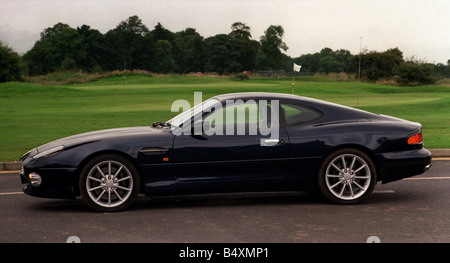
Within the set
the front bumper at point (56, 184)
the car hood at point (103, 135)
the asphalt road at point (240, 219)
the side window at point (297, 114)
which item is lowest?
the asphalt road at point (240, 219)

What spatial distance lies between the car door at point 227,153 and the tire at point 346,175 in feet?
1.74

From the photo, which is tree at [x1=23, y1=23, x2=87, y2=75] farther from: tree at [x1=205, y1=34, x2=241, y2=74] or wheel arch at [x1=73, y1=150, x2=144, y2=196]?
wheel arch at [x1=73, y1=150, x2=144, y2=196]

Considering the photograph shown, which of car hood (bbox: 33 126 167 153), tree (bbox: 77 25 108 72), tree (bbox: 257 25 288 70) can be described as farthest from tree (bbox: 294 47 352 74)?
car hood (bbox: 33 126 167 153)

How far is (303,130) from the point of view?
6988 mm

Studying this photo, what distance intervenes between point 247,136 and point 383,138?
65.3 inches

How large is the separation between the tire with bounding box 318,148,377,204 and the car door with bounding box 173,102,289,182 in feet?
1.74

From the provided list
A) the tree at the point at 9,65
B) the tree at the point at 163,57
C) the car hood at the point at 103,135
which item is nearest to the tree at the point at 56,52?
the tree at the point at 163,57

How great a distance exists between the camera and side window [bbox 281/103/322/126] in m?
7.07

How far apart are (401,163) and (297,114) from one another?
4.56 feet

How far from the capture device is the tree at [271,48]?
12606 centimetres

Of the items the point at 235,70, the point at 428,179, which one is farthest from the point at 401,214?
the point at 235,70

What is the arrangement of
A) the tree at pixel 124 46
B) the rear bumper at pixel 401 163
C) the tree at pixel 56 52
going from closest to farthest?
1. the rear bumper at pixel 401 163
2. the tree at pixel 56 52
3. the tree at pixel 124 46

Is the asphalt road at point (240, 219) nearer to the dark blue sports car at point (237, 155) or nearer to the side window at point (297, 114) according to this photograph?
the dark blue sports car at point (237, 155)
